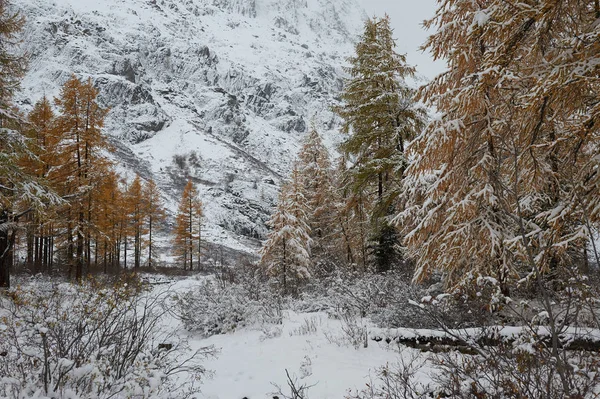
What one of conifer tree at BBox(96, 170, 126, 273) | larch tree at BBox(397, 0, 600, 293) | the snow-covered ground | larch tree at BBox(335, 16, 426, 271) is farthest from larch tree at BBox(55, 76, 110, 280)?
larch tree at BBox(397, 0, 600, 293)

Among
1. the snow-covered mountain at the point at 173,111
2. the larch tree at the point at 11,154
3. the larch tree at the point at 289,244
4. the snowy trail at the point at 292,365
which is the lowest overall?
the snowy trail at the point at 292,365

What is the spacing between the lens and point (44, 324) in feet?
12.2

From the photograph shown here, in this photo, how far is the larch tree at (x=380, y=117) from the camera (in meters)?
11.8

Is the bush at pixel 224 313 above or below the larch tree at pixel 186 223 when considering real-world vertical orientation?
below

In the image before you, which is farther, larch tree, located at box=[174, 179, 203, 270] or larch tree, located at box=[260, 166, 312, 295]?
larch tree, located at box=[174, 179, 203, 270]

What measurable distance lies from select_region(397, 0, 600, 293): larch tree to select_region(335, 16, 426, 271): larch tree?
160 inches

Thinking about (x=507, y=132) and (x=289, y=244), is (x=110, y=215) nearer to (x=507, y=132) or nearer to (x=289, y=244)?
(x=289, y=244)

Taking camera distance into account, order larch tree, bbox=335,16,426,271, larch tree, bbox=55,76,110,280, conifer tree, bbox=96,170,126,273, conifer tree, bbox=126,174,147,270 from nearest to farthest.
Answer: larch tree, bbox=335,16,426,271 → larch tree, bbox=55,76,110,280 → conifer tree, bbox=96,170,126,273 → conifer tree, bbox=126,174,147,270

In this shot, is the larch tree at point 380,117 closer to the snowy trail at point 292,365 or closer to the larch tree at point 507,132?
the larch tree at point 507,132

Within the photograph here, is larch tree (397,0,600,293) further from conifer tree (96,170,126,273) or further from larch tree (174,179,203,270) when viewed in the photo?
larch tree (174,179,203,270)

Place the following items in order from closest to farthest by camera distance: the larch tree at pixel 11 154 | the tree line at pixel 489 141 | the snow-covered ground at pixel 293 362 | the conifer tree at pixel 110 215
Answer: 1. the tree line at pixel 489 141
2. the snow-covered ground at pixel 293 362
3. the larch tree at pixel 11 154
4. the conifer tree at pixel 110 215

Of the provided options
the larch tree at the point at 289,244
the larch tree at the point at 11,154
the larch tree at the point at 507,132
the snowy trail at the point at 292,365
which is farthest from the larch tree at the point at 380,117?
the larch tree at the point at 11,154

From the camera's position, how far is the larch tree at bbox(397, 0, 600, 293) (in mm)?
4094

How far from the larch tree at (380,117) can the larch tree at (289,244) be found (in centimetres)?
442
